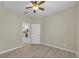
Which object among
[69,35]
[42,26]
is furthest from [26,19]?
[69,35]

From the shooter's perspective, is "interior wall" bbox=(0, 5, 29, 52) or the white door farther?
the white door

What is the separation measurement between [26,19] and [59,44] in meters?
3.42

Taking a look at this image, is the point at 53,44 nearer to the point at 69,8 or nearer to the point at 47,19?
the point at 47,19

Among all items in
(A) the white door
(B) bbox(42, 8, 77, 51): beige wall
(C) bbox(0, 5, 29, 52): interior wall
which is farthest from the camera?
(A) the white door

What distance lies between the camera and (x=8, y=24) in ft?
19.8

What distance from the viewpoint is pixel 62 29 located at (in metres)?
6.88

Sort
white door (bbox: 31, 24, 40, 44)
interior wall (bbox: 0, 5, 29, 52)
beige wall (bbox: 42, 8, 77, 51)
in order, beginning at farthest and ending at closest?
white door (bbox: 31, 24, 40, 44) < beige wall (bbox: 42, 8, 77, 51) < interior wall (bbox: 0, 5, 29, 52)

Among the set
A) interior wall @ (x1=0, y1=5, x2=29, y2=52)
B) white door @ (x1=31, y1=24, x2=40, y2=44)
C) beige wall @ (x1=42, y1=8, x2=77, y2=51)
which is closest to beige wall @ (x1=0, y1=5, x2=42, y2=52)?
interior wall @ (x1=0, y1=5, x2=29, y2=52)

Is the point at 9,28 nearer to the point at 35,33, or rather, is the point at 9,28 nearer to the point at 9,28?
the point at 9,28

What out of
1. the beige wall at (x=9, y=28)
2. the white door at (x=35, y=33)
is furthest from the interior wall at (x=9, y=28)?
the white door at (x=35, y=33)

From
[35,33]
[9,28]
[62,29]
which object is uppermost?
[9,28]

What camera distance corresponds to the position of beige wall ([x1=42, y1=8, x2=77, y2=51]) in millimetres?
6055

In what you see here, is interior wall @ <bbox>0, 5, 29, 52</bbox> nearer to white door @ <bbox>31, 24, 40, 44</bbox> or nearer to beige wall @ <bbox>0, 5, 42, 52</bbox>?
beige wall @ <bbox>0, 5, 42, 52</bbox>

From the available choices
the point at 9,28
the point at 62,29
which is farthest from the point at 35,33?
the point at 9,28
